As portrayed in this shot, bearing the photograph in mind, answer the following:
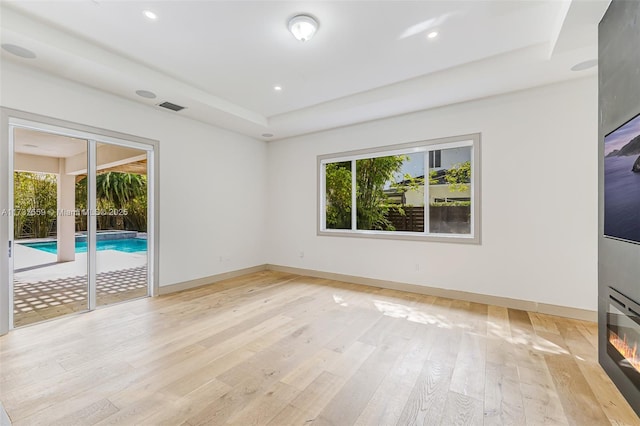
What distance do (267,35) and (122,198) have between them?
10.2ft

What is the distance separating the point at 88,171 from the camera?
3.74 metres

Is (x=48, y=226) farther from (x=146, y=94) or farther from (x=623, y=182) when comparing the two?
(x=623, y=182)

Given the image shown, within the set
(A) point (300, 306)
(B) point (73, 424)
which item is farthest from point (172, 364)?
(A) point (300, 306)

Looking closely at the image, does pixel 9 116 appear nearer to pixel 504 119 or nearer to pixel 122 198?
pixel 122 198

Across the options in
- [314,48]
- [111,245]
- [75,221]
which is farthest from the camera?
[111,245]

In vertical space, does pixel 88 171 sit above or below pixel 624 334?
above

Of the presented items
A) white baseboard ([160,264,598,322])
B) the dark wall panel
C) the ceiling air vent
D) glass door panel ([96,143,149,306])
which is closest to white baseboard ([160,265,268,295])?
white baseboard ([160,264,598,322])

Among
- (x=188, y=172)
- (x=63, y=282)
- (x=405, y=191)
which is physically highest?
(x=188, y=172)

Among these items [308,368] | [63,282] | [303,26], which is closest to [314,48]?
[303,26]

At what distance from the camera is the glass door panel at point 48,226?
3.22 meters

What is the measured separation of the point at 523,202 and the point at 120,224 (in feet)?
18.6

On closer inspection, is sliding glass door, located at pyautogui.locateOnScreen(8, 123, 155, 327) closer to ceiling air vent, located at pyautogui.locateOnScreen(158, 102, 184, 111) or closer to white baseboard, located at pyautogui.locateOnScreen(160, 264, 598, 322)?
ceiling air vent, located at pyautogui.locateOnScreen(158, 102, 184, 111)

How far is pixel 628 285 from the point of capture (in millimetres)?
1938

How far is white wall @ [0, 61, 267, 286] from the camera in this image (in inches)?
A: 131
